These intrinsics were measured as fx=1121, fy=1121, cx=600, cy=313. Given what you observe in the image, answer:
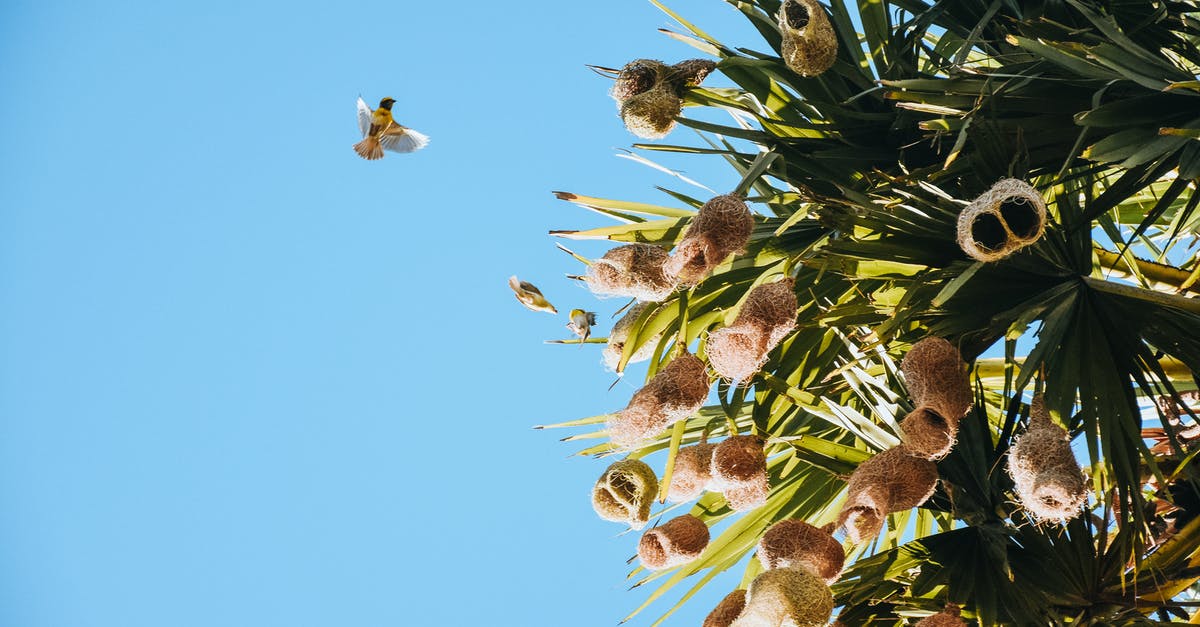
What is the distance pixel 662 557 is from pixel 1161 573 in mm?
1031

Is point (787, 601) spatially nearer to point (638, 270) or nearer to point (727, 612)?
point (727, 612)

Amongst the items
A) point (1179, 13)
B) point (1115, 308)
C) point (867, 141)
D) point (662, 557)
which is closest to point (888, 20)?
point (867, 141)

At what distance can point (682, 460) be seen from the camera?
2355mm

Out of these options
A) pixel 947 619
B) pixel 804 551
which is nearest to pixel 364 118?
pixel 804 551

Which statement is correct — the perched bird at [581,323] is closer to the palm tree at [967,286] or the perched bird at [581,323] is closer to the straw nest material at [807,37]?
the palm tree at [967,286]

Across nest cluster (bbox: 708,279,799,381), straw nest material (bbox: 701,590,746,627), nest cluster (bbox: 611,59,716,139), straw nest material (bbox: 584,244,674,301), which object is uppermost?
nest cluster (bbox: 611,59,716,139)

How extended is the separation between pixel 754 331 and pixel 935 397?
343mm

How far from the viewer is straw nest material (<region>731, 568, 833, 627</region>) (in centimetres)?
187

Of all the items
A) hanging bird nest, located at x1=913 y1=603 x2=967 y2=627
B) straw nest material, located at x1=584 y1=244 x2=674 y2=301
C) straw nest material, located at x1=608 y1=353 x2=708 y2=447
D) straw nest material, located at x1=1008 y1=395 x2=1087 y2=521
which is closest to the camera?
straw nest material, located at x1=1008 y1=395 x2=1087 y2=521

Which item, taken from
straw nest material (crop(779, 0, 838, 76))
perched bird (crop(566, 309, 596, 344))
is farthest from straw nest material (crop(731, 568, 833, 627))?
perched bird (crop(566, 309, 596, 344))

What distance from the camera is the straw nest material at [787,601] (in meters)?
1.87

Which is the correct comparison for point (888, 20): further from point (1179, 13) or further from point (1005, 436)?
point (1005, 436)

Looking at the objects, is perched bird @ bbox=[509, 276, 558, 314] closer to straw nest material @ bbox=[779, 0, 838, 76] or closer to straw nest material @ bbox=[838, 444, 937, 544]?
straw nest material @ bbox=[779, 0, 838, 76]

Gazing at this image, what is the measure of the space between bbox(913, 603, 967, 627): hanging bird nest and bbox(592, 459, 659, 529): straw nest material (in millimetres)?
583
